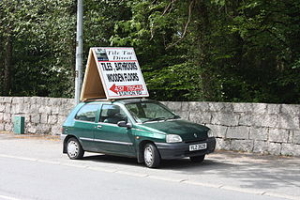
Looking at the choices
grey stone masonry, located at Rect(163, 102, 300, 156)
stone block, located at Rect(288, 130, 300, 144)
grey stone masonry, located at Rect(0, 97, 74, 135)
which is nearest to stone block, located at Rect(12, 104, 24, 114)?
grey stone masonry, located at Rect(0, 97, 74, 135)

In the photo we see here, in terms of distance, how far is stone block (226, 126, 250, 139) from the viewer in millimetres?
13164

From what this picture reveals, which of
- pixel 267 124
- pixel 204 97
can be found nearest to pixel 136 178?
pixel 267 124

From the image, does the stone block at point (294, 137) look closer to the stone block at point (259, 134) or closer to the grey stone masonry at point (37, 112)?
the stone block at point (259, 134)

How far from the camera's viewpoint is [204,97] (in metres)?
15.9

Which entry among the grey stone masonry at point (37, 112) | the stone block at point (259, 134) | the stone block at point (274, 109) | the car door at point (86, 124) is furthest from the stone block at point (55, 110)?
the stone block at point (274, 109)

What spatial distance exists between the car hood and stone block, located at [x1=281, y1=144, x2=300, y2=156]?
2.69 meters

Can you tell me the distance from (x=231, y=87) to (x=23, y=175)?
31.3 feet

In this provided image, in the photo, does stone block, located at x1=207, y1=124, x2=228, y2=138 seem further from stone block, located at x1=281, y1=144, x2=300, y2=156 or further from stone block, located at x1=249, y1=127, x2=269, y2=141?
stone block, located at x1=281, y1=144, x2=300, y2=156

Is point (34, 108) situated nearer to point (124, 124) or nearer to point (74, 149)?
point (74, 149)

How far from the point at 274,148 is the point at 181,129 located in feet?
10.9

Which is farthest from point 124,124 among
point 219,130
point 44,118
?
point 44,118

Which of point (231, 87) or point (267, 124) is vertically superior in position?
point (231, 87)

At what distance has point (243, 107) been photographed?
43.5 feet

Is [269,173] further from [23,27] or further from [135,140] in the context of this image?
[23,27]
